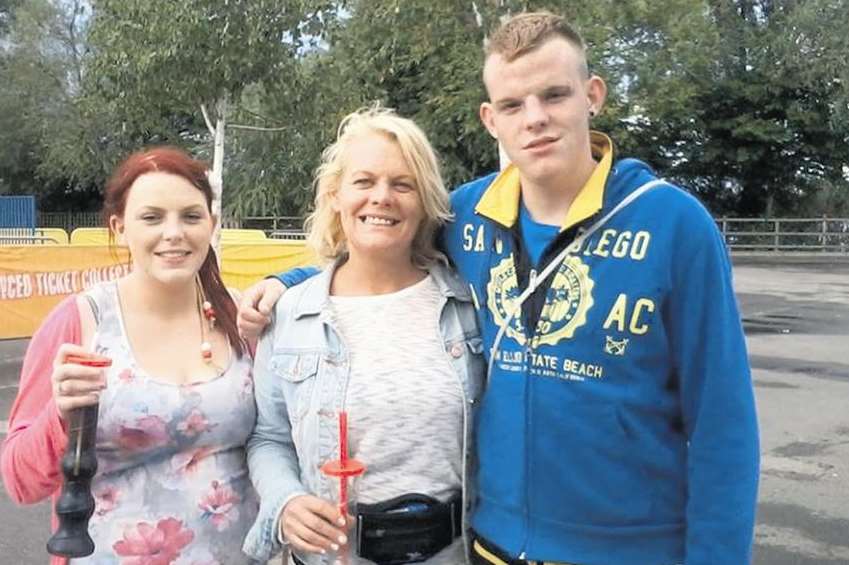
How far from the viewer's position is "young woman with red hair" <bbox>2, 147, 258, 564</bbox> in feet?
7.03

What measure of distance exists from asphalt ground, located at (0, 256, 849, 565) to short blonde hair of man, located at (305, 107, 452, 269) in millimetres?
3054

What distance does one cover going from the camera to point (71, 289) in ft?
36.4

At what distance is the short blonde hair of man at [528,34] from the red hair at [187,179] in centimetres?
81

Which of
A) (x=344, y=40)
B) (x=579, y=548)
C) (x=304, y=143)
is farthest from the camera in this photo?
(x=304, y=143)

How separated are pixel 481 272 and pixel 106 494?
1.03 meters

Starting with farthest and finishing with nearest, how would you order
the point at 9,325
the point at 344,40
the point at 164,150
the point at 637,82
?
the point at 637,82 < the point at 344,40 < the point at 9,325 < the point at 164,150

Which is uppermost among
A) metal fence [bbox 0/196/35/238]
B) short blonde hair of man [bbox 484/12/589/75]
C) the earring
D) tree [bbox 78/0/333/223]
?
tree [bbox 78/0/333/223]

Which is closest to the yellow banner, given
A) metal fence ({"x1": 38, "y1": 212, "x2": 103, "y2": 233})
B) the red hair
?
the red hair

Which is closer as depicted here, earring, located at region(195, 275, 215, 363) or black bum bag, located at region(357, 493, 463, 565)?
black bum bag, located at region(357, 493, 463, 565)

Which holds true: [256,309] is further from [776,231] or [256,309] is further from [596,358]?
[776,231]

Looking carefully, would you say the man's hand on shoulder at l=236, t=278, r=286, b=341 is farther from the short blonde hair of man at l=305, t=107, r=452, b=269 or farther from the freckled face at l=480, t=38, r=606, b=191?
the freckled face at l=480, t=38, r=606, b=191

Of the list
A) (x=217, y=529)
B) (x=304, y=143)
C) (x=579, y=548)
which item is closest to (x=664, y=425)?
(x=579, y=548)

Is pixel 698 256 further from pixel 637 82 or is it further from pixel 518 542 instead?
pixel 637 82

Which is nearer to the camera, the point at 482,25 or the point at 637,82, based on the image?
the point at 482,25
